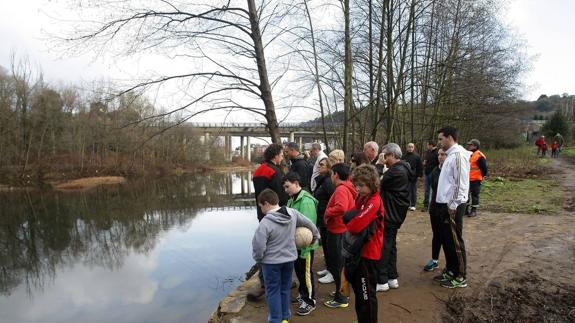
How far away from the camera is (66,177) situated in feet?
109

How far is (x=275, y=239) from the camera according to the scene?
3.17m

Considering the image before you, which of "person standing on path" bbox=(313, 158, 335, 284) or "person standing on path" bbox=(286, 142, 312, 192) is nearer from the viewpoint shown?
"person standing on path" bbox=(313, 158, 335, 284)

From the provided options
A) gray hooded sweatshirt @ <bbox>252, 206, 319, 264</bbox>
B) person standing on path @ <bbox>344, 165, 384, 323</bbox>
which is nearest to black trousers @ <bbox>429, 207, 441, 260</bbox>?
person standing on path @ <bbox>344, 165, 384, 323</bbox>

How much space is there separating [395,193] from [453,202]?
63 cm

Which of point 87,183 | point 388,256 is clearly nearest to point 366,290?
point 388,256

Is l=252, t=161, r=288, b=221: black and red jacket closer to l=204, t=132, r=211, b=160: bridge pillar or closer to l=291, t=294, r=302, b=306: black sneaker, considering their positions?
l=291, t=294, r=302, b=306: black sneaker

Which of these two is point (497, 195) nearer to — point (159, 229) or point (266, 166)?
point (266, 166)

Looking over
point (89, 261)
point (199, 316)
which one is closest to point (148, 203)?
point (89, 261)

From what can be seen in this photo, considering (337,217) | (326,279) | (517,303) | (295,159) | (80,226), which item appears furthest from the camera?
(80,226)

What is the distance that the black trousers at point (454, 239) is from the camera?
3.86m

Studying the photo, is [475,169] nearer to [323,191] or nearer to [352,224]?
[323,191]

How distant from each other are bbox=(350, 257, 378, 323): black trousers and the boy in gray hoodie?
24.3 inches

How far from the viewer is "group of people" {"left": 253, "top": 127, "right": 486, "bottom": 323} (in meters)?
2.92

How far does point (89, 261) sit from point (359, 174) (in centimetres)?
1119
